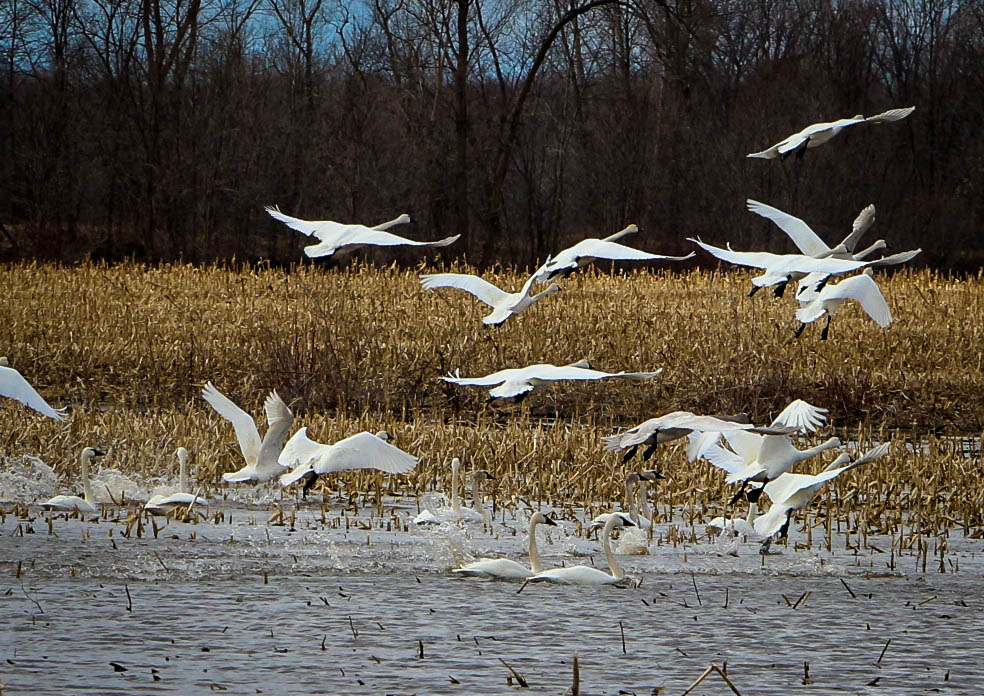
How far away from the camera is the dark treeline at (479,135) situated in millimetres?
33812

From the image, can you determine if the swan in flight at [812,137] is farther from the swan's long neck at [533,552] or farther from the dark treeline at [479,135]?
the dark treeline at [479,135]

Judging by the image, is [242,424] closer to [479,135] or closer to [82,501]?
[82,501]

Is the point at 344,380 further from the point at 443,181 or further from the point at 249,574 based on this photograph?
the point at 443,181

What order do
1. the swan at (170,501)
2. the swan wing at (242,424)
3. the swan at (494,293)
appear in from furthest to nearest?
the swan wing at (242,424) → the swan at (494,293) → the swan at (170,501)

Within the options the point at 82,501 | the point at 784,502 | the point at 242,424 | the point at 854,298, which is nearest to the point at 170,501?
the point at 82,501

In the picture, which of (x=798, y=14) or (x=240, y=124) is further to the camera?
(x=798, y=14)

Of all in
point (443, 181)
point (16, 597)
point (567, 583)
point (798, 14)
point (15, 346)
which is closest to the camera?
point (16, 597)

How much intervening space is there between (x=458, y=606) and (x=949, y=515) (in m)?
3.51

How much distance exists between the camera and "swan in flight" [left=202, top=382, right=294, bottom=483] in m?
7.64

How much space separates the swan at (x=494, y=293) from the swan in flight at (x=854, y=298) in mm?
1565

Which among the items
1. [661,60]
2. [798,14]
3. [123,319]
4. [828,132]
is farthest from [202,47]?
[828,132]

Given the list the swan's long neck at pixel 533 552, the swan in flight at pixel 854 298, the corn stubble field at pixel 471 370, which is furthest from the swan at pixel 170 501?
the swan in flight at pixel 854 298

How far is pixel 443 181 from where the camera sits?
34.7 metres

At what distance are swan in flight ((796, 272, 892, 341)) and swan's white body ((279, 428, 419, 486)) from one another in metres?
2.46
